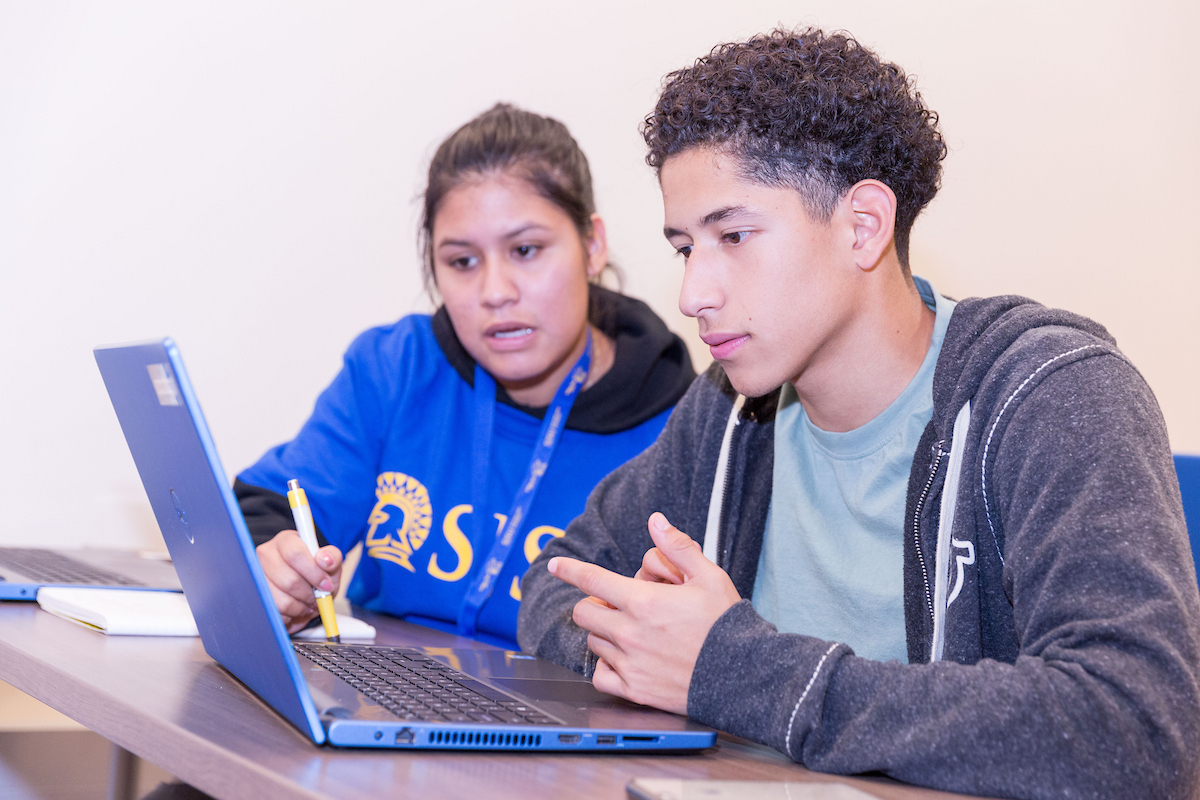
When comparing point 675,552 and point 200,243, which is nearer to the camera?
point 675,552

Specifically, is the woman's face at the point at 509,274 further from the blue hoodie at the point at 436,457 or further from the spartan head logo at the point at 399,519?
the spartan head logo at the point at 399,519

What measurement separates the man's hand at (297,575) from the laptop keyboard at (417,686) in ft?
0.40

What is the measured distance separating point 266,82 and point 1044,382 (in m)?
1.67

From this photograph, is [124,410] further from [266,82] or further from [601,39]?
[601,39]

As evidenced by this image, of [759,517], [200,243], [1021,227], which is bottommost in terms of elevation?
[759,517]

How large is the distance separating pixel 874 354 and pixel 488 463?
2.49 ft

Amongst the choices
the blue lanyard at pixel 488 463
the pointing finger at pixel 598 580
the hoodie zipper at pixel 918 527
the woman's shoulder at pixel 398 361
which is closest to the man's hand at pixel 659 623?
the pointing finger at pixel 598 580

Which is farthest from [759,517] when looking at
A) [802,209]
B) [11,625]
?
[11,625]

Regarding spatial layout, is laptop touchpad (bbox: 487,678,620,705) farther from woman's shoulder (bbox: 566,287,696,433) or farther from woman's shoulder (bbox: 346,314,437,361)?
woman's shoulder (bbox: 346,314,437,361)

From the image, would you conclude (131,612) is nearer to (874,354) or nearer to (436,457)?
(436,457)

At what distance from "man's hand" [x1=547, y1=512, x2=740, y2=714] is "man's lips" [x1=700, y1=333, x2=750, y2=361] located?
0.26 meters

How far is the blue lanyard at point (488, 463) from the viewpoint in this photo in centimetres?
155

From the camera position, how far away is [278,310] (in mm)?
2061

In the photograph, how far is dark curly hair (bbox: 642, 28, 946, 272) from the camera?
107 centimetres
